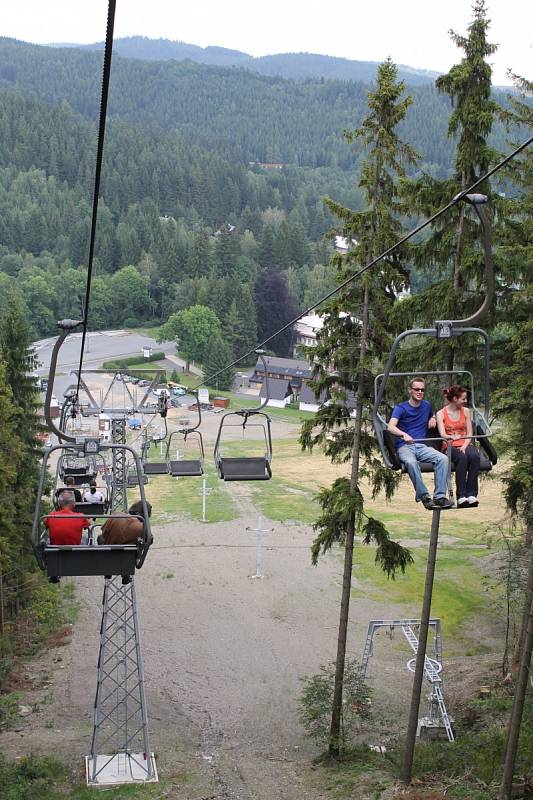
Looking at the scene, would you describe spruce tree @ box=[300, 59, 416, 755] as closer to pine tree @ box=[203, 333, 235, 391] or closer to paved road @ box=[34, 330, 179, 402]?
pine tree @ box=[203, 333, 235, 391]

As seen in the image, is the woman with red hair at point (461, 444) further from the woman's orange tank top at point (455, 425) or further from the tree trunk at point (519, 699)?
the tree trunk at point (519, 699)

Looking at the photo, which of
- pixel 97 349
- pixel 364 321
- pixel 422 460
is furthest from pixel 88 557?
pixel 97 349

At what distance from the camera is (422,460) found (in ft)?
37.3

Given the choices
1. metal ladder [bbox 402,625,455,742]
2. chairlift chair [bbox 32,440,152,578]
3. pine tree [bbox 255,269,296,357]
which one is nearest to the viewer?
chairlift chair [bbox 32,440,152,578]

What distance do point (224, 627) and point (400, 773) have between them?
12.8 metres

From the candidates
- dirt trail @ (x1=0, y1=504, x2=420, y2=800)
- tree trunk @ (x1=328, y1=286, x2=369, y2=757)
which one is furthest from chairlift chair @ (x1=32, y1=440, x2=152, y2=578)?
dirt trail @ (x1=0, y1=504, x2=420, y2=800)

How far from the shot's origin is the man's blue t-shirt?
11.6 metres

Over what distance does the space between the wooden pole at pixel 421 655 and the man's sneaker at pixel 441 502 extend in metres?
4.71

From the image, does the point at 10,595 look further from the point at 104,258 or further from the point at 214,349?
the point at 104,258

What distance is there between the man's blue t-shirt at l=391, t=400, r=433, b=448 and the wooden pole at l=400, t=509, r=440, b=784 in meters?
4.66

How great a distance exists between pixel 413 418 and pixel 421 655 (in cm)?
797

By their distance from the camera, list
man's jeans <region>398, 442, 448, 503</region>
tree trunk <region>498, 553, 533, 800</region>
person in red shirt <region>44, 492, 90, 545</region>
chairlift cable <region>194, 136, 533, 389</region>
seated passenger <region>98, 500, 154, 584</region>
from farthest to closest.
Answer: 1. tree trunk <region>498, 553, 533, 800</region>
2. seated passenger <region>98, 500, 154, 584</region>
3. person in red shirt <region>44, 492, 90, 545</region>
4. man's jeans <region>398, 442, 448, 503</region>
5. chairlift cable <region>194, 136, 533, 389</region>

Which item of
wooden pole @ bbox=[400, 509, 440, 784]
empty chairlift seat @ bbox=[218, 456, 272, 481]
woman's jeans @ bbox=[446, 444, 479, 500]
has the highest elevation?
woman's jeans @ bbox=[446, 444, 479, 500]

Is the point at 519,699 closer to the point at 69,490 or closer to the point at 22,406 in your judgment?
the point at 69,490
